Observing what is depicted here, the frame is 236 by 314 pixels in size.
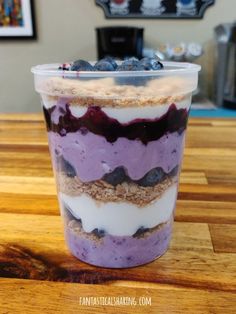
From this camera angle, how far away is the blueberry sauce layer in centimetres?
39

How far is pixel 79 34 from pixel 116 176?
2.03m

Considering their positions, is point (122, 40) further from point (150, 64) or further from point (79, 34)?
point (150, 64)

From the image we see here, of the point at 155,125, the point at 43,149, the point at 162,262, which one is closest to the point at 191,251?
the point at 162,262

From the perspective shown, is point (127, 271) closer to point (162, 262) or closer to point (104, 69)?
point (162, 262)

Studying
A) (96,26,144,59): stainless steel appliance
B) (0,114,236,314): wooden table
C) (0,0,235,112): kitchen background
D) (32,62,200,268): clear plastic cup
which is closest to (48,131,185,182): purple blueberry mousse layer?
(32,62,200,268): clear plastic cup

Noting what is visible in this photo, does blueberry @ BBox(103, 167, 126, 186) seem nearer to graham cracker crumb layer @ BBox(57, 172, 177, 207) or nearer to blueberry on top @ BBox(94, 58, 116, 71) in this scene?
graham cracker crumb layer @ BBox(57, 172, 177, 207)

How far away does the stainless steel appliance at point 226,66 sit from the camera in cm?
184

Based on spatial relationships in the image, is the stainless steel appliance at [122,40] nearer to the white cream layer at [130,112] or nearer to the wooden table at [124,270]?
the wooden table at [124,270]

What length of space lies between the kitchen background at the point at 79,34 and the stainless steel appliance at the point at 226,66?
242mm

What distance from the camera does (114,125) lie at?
1.27 feet

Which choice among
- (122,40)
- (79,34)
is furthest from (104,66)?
(79,34)

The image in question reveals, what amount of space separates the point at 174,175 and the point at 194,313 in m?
0.17

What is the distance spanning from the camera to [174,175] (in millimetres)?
450

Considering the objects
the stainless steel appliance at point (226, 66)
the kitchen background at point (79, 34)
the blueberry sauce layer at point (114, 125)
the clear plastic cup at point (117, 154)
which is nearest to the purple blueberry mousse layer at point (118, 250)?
the clear plastic cup at point (117, 154)
